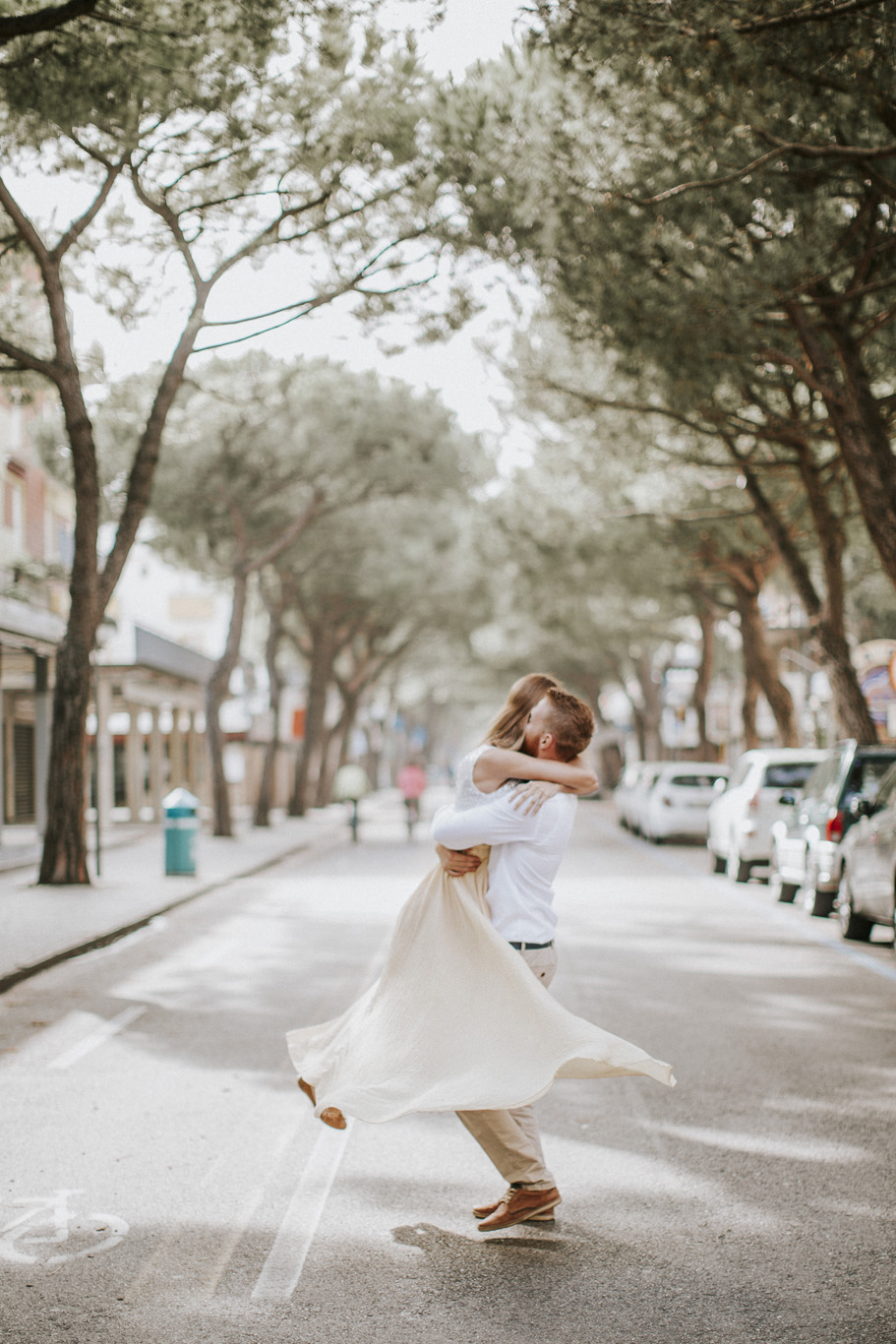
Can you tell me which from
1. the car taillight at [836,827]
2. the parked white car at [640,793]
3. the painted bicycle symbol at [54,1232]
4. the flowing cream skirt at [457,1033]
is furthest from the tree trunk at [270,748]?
the flowing cream skirt at [457,1033]

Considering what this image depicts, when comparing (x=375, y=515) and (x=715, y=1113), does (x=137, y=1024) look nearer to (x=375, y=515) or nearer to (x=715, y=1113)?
(x=715, y=1113)

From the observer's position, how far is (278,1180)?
17.3 ft

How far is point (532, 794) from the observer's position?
4.39 metres

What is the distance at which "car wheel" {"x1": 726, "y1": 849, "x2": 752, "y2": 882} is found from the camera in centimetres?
1888

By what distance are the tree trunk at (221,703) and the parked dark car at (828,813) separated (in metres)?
13.5

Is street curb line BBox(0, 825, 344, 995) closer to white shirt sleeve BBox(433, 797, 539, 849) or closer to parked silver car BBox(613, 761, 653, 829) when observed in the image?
white shirt sleeve BBox(433, 797, 539, 849)

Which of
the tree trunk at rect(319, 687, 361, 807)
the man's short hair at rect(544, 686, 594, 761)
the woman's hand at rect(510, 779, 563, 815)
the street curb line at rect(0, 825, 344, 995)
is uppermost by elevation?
the tree trunk at rect(319, 687, 361, 807)

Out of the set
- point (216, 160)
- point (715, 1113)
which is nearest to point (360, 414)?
point (216, 160)

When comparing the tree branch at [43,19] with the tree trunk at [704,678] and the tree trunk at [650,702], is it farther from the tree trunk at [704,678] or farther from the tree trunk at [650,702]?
the tree trunk at [650,702]

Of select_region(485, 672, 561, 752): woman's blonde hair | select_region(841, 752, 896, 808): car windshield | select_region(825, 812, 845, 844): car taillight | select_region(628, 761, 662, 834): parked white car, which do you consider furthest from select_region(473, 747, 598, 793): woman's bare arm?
select_region(628, 761, 662, 834): parked white car

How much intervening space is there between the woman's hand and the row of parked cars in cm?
739

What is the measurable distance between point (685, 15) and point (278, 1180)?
26.8ft

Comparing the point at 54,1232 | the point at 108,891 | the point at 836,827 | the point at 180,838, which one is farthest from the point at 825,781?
the point at 54,1232

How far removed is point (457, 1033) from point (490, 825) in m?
0.63
